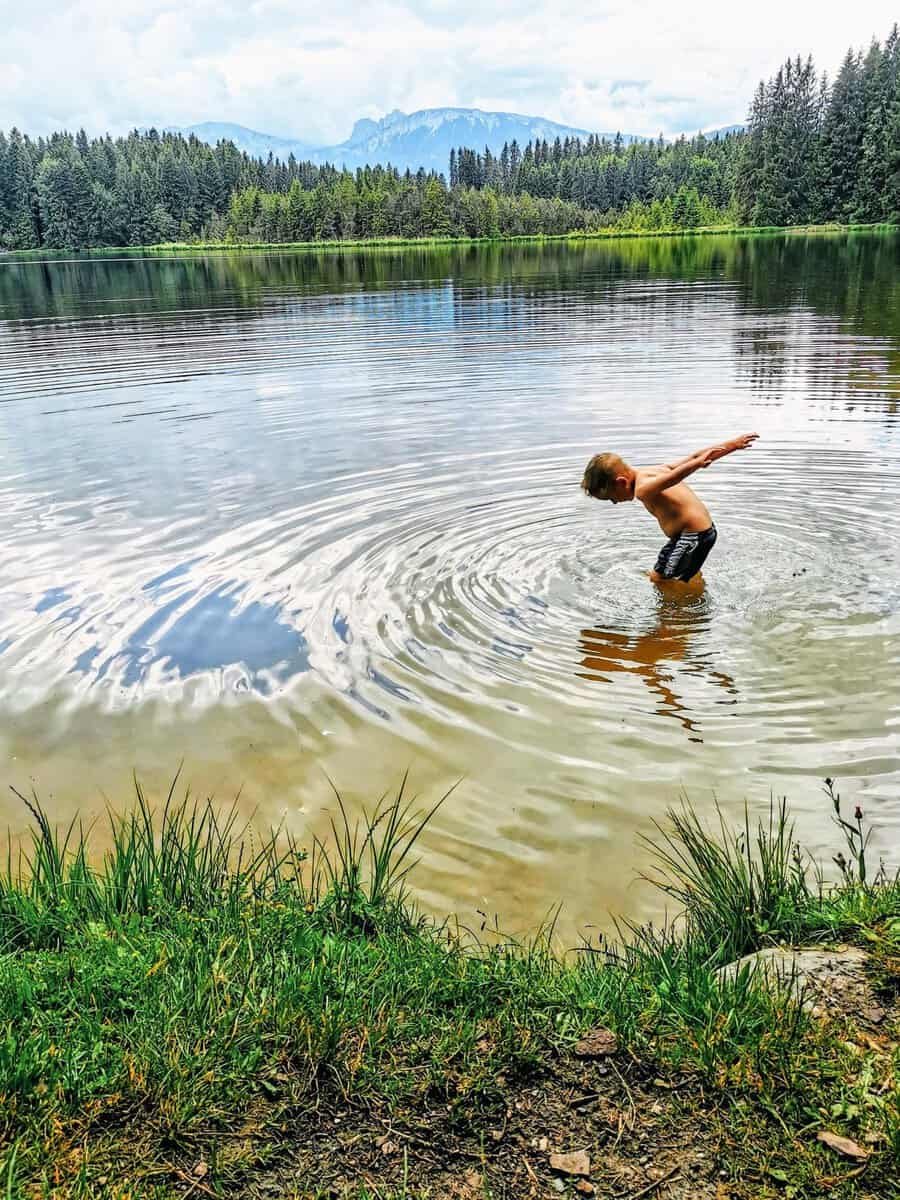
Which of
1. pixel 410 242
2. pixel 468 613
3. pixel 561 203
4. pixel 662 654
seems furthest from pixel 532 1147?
pixel 561 203

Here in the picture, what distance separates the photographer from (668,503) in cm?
888

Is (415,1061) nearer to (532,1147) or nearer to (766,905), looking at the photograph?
(532,1147)

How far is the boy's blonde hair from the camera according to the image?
8.46 metres

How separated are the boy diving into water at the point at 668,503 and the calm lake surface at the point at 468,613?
36 cm

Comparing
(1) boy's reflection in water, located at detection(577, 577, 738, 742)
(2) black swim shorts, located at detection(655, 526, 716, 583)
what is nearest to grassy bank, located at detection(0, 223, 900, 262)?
(2) black swim shorts, located at detection(655, 526, 716, 583)

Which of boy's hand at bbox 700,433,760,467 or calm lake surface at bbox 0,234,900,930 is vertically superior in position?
boy's hand at bbox 700,433,760,467

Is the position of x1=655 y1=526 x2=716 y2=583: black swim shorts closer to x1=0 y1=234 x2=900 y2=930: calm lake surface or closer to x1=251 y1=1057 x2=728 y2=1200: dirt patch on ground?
x1=0 y1=234 x2=900 y2=930: calm lake surface

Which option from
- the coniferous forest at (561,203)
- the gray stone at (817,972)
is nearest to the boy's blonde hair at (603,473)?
the gray stone at (817,972)

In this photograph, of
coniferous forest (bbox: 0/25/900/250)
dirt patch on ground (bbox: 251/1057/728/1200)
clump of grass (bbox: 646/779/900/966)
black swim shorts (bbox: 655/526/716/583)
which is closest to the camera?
dirt patch on ground (bbox: 251/1057/728/1200)

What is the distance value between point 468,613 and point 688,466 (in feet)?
8.49

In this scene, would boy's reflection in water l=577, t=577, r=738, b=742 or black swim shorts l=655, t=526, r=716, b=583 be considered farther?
black swim shorts l=655, t=526, r=716, b=583

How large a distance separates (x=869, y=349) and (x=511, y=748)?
821 inches

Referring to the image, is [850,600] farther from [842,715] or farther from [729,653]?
[842,715]

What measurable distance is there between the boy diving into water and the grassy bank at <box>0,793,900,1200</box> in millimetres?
5095
